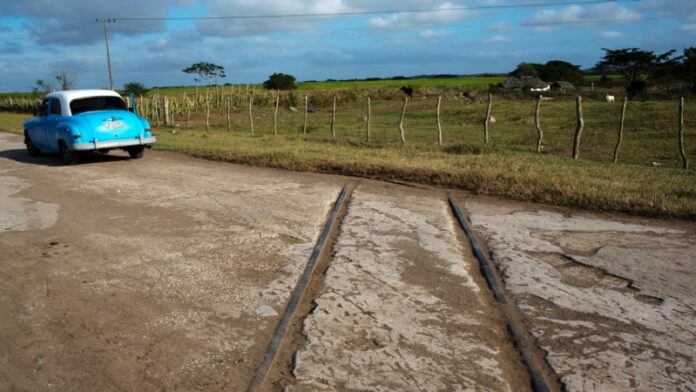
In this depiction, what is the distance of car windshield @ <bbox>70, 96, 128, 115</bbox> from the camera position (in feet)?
40.8

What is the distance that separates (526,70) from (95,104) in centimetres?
7115

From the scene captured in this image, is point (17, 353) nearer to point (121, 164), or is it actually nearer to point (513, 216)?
point (513, 216)

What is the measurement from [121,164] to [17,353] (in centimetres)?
939

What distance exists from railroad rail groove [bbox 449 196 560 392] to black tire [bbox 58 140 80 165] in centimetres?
968

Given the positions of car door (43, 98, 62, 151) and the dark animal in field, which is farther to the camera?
the dark animal in field

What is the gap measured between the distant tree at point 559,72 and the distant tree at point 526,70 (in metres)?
0.76

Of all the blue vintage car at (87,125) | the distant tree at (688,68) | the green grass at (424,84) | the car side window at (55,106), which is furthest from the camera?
the green grass at (424,84)

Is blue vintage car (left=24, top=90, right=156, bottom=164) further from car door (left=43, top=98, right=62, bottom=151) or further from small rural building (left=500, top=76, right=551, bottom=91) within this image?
small rural building (left=500, top=76, right=551, bottom=91)

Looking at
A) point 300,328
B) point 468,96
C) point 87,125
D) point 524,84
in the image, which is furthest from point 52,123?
point 524,84

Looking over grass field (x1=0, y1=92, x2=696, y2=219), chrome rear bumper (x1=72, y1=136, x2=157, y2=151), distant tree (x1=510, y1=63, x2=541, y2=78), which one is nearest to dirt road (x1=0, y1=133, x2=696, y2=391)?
grass field (x1=0, y1=92, x2=696, y2=219)

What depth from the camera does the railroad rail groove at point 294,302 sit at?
3.32 m

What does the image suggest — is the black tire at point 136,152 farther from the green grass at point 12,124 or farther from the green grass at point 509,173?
the green grass at point 12,124

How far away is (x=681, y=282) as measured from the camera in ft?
16.0

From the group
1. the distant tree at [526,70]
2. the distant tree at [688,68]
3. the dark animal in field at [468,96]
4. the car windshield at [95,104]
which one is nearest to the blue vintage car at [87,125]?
the car windshield at [95,104]
